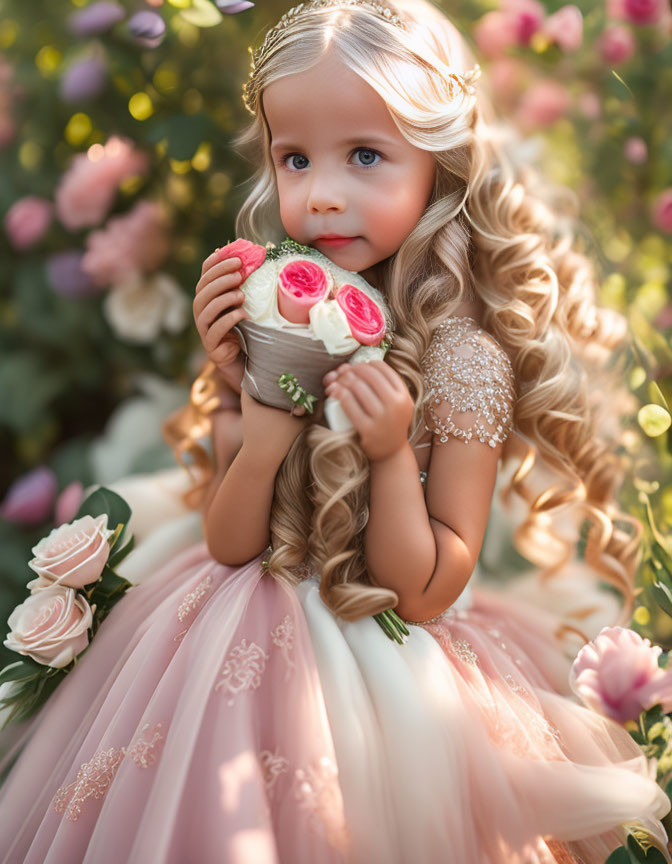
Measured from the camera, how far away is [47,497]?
250cm

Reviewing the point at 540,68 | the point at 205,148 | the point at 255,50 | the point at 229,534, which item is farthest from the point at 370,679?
the point at 540,68

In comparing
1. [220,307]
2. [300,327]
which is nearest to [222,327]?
[220,307]

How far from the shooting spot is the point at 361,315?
4.32 ft

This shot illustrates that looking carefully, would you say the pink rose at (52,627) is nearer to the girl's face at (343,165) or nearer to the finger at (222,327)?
the finger at (222,327)

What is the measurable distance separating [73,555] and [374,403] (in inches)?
25.4

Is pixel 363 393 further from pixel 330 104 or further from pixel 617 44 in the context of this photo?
pixel 617 44

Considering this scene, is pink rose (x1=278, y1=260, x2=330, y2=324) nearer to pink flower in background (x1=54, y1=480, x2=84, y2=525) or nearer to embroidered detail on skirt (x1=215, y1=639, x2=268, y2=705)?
embroidered detail on skirt (x1=215, y1=639, x2=268, y2=705)

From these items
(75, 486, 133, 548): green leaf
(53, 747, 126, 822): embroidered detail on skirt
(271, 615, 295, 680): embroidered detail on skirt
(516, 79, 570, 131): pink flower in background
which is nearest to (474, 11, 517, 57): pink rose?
(516, 79, 570, 131): pink flower in background

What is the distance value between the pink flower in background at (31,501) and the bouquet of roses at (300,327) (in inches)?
53.7

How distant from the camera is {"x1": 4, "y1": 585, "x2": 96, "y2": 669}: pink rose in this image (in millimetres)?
1465

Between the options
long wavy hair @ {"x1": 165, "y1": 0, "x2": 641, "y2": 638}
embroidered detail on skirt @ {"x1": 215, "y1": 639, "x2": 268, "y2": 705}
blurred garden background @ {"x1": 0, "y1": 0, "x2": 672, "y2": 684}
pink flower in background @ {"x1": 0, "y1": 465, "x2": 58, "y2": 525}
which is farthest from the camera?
pink flower in background @ {"x1": 0, "y1": 465, "x2": 58, "y2": 525}

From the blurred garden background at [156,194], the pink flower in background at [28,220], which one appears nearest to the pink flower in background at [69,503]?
the blurred garden background at [156,194]

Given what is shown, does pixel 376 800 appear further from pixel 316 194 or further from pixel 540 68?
pixel 540 68

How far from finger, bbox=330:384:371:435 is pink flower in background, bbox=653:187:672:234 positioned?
1.24 metres
